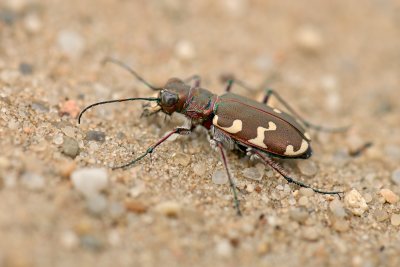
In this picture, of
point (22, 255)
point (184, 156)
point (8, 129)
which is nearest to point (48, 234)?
point (22, 255)

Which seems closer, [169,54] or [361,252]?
[361,252]

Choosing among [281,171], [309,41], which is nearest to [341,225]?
[281,171]

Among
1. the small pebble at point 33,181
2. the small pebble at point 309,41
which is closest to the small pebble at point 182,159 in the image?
the small pebble at point 33,181

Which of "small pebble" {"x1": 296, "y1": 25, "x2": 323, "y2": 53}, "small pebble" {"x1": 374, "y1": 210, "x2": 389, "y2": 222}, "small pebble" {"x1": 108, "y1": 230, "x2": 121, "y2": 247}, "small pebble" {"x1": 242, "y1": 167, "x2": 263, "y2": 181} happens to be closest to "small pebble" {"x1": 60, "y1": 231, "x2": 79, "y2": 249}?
"small pebble" {"x1": 108, "y1": 230, "x2": 121, "y2": 247}

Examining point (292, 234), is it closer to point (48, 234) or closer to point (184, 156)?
point (184, 156)

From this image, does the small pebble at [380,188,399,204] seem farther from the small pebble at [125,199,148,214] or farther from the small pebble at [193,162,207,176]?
the small pebble at [125,199,148,214]

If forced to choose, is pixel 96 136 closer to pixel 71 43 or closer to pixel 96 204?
pixel 96 204
